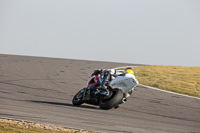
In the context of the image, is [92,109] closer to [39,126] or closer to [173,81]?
[39,126]

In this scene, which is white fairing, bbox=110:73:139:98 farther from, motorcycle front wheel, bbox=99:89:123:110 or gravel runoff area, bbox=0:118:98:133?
gravel runoff area, bbox=0:118:98:133

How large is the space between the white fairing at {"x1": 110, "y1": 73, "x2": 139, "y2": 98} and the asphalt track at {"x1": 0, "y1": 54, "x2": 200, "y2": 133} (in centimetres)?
78

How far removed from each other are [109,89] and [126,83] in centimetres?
61

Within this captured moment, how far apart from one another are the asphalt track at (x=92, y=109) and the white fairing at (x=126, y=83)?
2.57ft

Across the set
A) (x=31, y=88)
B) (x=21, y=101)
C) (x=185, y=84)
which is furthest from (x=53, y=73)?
(x=21, y=101)

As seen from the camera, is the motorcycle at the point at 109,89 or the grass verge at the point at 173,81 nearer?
the motorcycle at the point at 109,89

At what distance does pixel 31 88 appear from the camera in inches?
599

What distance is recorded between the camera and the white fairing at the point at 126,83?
10109 millimetres

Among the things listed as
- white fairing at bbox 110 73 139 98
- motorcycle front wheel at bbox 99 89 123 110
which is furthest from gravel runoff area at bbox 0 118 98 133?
white fairing at bbox 110 73 139 98

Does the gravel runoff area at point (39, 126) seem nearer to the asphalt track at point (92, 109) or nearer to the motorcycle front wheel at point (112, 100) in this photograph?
the asphalt track at point (92, 109)

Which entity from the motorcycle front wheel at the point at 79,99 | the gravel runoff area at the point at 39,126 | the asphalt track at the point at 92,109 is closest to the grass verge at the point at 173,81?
the asphalt track at the point at 92,109

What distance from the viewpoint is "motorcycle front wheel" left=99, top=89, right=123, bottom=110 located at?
978 centimetres

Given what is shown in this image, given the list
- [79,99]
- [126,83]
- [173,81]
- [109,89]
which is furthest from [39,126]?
[173,81]

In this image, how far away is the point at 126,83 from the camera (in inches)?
399
